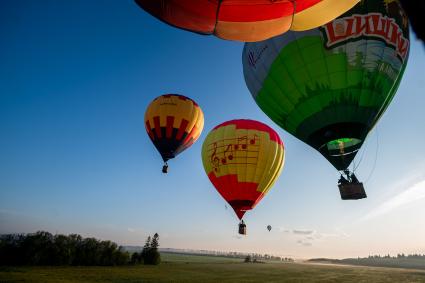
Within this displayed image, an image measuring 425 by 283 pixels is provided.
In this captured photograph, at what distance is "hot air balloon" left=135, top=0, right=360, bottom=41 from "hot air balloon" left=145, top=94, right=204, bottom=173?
1964 centimetres

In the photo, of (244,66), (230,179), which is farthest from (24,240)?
(244,66)

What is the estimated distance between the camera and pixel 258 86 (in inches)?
643

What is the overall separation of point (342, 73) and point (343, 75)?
0.10 m

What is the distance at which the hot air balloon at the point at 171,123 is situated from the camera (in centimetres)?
2442

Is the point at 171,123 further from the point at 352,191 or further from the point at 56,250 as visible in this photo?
the point at 56,250

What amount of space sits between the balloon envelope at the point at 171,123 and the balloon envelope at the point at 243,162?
5026mm

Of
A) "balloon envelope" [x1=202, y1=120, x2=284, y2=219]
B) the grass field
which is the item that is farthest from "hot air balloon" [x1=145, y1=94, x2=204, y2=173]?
the grass field

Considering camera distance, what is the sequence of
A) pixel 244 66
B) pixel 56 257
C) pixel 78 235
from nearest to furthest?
pixel 244 66 → pixel 56 257 → pixel 78 235

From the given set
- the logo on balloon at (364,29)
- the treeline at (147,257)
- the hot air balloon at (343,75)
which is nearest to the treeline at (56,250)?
the treeline at (147,257)

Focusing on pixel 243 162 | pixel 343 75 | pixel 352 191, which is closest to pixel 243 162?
pixel 243 162

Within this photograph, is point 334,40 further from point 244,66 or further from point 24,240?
point 24,240

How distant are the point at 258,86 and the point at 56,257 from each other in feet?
176

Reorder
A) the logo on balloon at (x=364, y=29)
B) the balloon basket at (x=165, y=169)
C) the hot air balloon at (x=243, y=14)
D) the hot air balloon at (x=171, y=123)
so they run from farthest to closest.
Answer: the hot air balloon at (x=171, y=123) < the balloon basket at (x=165, y=169) < the logo on balloon at (x=364, y=29) < the hot air balloon at (x=243, y=14)

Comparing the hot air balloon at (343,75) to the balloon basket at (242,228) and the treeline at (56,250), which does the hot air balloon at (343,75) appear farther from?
the treeline at (56,250)
